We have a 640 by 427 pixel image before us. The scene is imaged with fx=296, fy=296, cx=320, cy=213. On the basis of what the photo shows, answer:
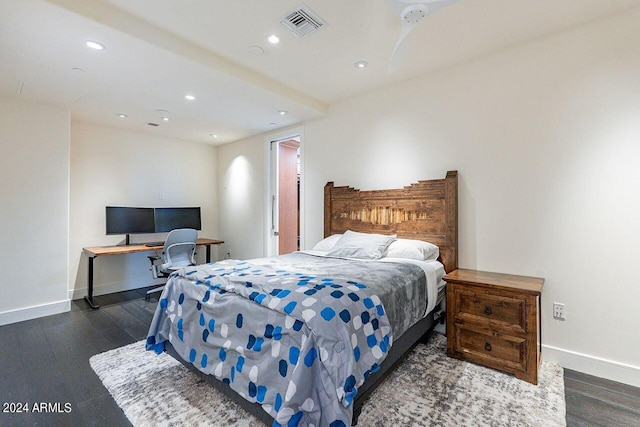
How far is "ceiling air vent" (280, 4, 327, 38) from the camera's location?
212 centimetres

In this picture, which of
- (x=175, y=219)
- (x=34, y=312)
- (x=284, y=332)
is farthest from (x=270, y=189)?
(x=284, y=332)

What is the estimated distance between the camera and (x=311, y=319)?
1.45 metres

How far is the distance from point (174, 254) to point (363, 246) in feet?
9.16

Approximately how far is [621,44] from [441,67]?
1.28 meters

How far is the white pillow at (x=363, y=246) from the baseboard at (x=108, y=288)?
11.2 feet

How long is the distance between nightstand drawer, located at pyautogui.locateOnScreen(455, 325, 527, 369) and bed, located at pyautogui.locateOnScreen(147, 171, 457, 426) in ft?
1.06

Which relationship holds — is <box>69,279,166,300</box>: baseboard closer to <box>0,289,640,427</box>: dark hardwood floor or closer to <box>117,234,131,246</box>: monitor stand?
<box>117,234,131,246</box>: monitor stand

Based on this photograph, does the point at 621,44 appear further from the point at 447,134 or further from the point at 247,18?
the point at 247,18

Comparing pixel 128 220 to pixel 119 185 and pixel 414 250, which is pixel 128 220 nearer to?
pixel 119 185

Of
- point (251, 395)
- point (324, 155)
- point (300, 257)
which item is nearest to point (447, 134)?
point (324, 155)

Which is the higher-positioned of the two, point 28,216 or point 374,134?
point 374,134

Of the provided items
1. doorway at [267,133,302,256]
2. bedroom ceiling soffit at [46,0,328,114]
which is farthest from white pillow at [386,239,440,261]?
bedroom ceiling soffit at [46,0,328,114]

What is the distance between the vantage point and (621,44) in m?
2.16

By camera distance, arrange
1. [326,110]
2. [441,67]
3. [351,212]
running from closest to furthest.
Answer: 1. [441,67]
2. [351,212]
3. [326,110]
